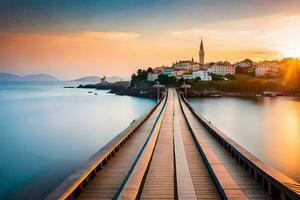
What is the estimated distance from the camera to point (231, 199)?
6629 millimetres

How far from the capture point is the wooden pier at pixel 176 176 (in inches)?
279

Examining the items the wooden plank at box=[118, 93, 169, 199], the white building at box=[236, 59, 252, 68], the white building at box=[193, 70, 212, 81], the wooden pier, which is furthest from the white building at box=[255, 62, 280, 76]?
the wooden plank at box=[118, 93, 169, 199]

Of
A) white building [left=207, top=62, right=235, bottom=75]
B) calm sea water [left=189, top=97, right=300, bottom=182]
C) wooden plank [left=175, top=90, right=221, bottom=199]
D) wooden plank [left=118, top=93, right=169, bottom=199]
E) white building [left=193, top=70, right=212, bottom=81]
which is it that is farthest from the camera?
white building [left=207, top=62, right=235, bottom=75]

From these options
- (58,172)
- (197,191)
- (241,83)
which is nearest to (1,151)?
(58,172)

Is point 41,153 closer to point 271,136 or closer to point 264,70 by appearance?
point 271,136

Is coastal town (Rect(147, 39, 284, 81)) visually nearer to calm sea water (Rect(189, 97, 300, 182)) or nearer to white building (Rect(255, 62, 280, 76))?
white building (Rect(255, 62, 280, 76))

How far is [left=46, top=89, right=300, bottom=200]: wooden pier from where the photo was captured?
7.09 metres

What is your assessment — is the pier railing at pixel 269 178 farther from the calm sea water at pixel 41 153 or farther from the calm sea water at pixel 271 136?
the calm sea water at pixel 41 153

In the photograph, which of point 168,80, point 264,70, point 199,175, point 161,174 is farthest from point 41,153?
point 264,70

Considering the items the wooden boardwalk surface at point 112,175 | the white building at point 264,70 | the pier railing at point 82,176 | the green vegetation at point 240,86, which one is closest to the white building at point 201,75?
the green vegetation at point 240,86

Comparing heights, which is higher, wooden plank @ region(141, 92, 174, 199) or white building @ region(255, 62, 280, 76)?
white building @ region(255, 62, 280, 76)

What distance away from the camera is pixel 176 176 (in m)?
8.58

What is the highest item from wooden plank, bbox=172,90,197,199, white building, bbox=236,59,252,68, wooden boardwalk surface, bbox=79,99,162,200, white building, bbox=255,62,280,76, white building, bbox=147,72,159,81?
white building, bbox=236,59,252,68

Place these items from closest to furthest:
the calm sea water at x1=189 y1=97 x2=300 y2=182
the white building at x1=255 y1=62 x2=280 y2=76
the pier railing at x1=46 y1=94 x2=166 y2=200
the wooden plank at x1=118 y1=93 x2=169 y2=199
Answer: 1. the pier railing at x1=46 y1=94 x2=166 y2=200
2. the wooden plank at x1=118 y1=93 x2=169 y2=199
3. the calm sea water at x1=189 y1=97 x2=300 y2=182
4. the white building at x1=255 y1=62 x2=280 y2=76
